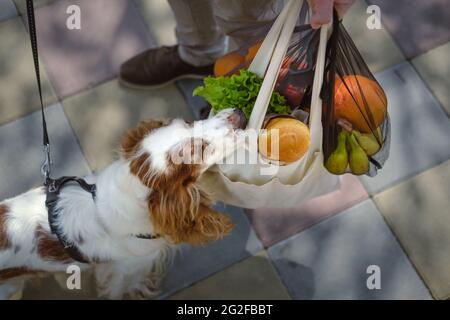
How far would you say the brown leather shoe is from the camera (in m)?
3.52

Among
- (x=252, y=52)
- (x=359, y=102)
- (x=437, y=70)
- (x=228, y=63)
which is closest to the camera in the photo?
(x=359, y=102)

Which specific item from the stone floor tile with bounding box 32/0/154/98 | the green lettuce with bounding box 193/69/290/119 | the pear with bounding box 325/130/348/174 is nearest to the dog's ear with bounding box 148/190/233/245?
the green lettuce with bounding box 193/69/290/119

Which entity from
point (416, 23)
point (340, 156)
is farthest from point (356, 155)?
point (416, 23)

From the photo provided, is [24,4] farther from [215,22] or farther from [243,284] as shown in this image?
[243,284]

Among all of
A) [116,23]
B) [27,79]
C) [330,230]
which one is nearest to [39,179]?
→ [27,79]

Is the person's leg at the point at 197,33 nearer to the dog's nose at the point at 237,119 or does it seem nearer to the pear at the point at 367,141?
the dog's nose at the point at 237,119

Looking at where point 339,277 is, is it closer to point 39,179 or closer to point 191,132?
point 191,132

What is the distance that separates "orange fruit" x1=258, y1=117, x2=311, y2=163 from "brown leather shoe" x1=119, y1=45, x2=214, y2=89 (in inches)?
52.0

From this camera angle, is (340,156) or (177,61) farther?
(177,61)

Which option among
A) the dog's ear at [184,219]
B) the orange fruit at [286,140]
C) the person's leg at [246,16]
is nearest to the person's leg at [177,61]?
the person's leg at [246,16]

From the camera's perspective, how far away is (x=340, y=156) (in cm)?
248

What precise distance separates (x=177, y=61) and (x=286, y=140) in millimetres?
1438

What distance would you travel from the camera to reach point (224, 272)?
3.25 metres

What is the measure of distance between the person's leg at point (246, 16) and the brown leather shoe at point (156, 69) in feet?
1.94
